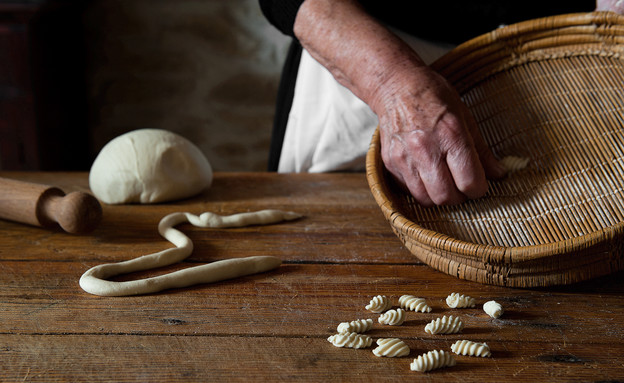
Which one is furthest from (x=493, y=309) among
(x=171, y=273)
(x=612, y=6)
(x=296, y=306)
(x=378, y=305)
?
(x=612, y=6)

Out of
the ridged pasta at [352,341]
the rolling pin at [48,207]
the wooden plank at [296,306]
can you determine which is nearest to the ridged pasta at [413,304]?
the wooden plank at [296,306]

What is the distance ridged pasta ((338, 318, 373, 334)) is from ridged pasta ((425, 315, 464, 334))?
0.08m

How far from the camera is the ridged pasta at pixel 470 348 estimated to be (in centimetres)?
70

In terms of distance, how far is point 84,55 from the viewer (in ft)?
9.21

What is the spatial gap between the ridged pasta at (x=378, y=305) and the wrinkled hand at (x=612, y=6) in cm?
71

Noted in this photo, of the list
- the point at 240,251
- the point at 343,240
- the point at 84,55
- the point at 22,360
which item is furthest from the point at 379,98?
the point at 84,55

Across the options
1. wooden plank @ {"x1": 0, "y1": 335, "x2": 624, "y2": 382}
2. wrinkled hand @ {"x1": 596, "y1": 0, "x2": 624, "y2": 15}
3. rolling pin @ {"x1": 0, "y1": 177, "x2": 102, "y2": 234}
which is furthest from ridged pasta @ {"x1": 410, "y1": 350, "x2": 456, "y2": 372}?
wrinkled hand @ {"x1": 596, "y1": 0, "x2": 624, "y2": 15}

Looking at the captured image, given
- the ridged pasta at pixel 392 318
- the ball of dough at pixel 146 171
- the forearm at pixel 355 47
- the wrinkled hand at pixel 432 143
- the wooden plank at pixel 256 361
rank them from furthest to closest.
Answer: the ball of dough at pixel 146 171, the forearm at pixel 355 47, the wrinkled hand at pixel 432 143, the ridged pasta at pixel 392 318, the wooden plank at pixel 256 361

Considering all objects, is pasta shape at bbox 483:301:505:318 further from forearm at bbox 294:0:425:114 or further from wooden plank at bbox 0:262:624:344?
forearm at bbox 294:0:425:114

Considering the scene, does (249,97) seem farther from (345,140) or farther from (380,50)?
(380,50)

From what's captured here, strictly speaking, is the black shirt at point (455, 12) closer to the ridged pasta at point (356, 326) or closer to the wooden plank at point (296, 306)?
the wooden plank at point (296, 306)

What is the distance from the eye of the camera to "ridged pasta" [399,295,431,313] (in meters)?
0.80

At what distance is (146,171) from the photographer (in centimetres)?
120

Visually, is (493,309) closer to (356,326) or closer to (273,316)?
(356,326)
